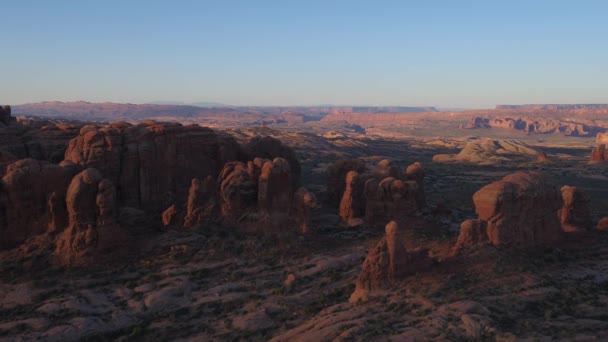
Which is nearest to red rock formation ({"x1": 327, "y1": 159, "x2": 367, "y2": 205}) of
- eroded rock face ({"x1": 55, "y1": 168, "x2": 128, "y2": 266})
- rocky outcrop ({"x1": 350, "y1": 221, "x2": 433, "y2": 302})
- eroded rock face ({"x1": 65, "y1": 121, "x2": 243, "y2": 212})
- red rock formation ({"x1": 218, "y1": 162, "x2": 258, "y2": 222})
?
eroded rock face ({"x1": 65, "y1": 121, "x2": 243, "y2": 212})

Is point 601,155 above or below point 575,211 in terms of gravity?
below

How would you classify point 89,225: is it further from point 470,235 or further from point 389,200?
point 470,235

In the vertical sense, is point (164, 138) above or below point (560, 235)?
above

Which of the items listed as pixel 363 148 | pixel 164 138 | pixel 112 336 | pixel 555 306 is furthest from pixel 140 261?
pixel 363 148

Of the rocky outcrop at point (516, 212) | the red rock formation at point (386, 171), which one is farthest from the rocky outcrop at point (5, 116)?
the rocky outcrop at point (516, 212)

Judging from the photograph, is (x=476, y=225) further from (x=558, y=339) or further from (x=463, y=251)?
(x=558, y=339)

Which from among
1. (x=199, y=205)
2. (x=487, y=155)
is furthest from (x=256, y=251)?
(x=487, y=155)
